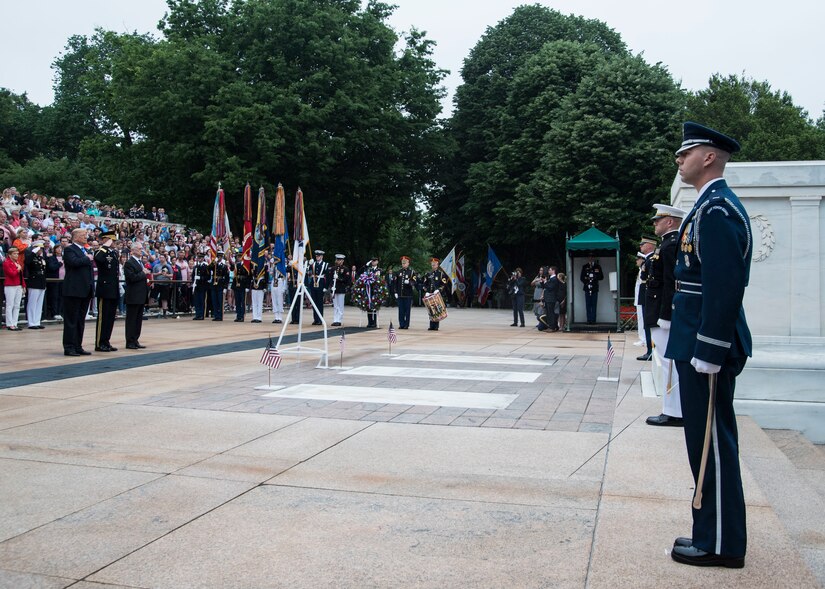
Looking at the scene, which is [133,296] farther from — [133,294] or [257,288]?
[257,288]

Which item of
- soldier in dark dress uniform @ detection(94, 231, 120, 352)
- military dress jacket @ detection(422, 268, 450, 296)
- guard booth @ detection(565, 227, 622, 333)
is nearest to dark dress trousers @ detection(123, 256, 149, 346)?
soldier in dark dress uniform @ detection(94, 231, 120, 352)

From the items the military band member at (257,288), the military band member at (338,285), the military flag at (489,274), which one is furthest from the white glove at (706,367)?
the military flag at (489,274)

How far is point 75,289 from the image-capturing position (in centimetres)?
1223

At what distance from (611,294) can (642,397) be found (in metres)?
14.6

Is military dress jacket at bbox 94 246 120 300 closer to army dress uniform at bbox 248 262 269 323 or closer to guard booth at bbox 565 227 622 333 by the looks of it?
army dress uniform at bbox 248 262 269 323

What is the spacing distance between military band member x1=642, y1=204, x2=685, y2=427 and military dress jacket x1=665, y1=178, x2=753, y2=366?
8.36 ft

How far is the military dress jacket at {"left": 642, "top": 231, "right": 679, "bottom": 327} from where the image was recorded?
22.6 ft

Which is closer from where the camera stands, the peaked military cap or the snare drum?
the peaked military cap

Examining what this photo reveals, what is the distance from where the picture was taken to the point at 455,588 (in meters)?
3.38

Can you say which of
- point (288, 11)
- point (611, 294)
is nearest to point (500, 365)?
point (611, 294)

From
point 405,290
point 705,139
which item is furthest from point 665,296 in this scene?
point 405,290

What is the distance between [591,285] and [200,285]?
1147 cm

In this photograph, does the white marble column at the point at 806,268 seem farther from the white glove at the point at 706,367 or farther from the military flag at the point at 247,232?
the military flag at the point at 247,232

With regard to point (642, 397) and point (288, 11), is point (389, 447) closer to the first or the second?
point (642, 397)
